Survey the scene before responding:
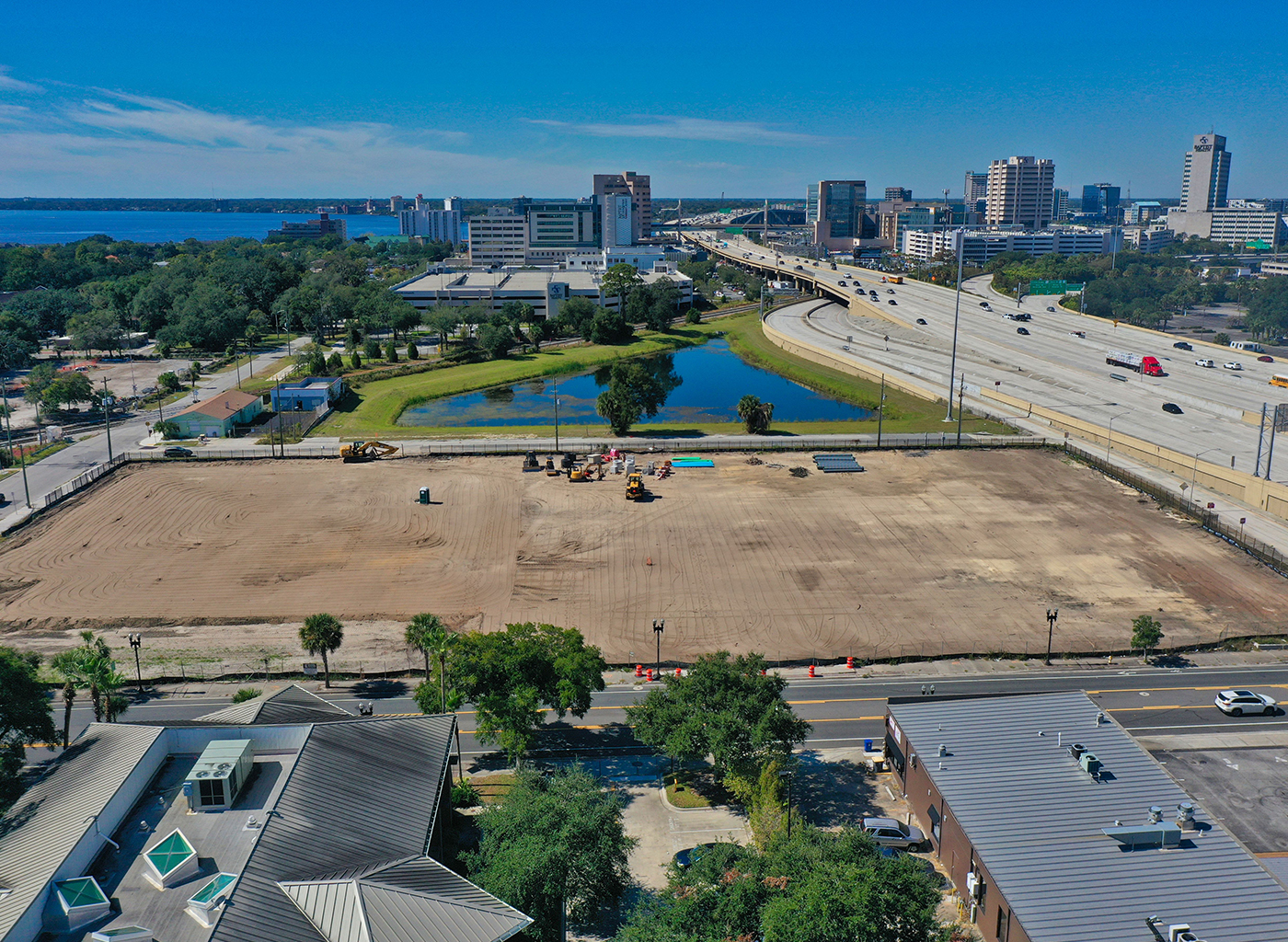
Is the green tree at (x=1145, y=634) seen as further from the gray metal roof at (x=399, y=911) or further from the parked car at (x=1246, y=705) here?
the gray metal roof at (x=399, y=911)

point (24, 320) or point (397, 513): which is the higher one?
point (24, 320)

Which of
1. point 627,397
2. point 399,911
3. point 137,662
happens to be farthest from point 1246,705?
point 627,397

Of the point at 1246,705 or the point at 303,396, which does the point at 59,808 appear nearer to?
the point at 1246,705

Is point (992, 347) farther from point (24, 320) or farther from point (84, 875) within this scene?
point (24, 320)

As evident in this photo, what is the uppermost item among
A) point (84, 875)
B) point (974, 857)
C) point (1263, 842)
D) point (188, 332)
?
point (188, 332)

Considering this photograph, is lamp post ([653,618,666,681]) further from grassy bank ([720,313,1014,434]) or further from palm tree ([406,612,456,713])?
grassy bank ([720,313,1014,434])

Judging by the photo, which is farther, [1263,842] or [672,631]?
[672,631]

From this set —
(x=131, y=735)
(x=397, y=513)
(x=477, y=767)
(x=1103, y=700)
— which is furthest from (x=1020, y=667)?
(x=397, y=513)
